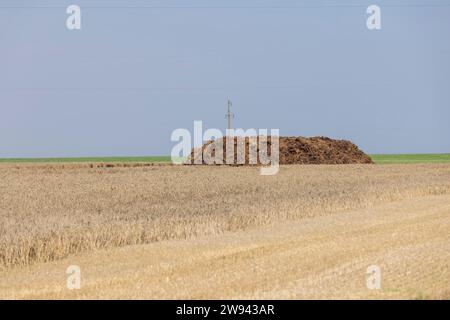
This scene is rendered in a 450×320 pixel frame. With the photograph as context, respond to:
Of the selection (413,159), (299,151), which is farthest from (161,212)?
(413,159)

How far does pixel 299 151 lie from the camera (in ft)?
221

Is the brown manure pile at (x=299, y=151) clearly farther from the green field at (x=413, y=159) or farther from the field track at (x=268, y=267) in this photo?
the field track at (x=268, y=267)

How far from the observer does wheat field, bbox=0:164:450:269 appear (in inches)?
591

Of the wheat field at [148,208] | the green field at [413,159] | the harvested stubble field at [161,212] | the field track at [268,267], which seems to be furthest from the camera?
the green field at [413,159]

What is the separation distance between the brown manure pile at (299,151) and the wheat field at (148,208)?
2953 centimetres

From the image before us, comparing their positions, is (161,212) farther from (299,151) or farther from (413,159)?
(413,159)

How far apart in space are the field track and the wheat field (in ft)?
2.58

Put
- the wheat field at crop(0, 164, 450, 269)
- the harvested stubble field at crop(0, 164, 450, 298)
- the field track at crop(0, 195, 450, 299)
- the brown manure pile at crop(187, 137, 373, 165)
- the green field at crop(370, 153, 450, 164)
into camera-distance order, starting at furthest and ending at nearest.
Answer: the green field at crop(370, 153, 450, 164), the brown manure pile at crop(187, 137, 373, 165), the wheat field at crop(0, 164, 450, 269), the harvested stubble field at crop(0, 164, 450, 298), the field track at crop(0, 195, 450, 299)

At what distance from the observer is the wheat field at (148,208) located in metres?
15.0

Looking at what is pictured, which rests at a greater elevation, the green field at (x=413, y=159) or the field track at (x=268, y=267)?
the field track at (x=268, y=267)

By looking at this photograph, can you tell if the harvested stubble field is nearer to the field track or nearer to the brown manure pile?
the field track

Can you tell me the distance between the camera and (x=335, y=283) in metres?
10.7

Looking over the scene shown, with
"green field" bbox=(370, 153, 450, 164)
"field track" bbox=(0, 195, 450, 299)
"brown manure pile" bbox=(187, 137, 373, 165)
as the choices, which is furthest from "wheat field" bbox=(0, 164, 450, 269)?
"green field" bbox=(370, 153, 450, 164)

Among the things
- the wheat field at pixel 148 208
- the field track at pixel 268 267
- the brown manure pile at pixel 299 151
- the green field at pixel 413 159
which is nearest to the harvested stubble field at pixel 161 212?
the wheat field at pixel 148 208
